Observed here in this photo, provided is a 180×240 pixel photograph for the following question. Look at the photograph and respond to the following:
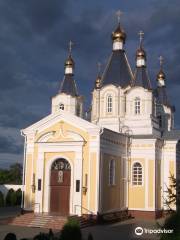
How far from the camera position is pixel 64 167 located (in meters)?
23.1

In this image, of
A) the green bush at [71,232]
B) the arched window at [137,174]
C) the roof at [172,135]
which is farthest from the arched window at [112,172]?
the green bush at [71,232]

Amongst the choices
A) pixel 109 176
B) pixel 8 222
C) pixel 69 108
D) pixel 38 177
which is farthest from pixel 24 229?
pixel 69 108

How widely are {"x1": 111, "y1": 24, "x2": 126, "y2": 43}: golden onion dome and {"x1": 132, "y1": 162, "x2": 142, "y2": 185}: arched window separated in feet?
32.0

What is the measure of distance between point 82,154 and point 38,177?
287 cm

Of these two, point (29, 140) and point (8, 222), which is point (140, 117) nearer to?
point (29, 140)

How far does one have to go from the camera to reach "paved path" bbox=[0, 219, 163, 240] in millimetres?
17575

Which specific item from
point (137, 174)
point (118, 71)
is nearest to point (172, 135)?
point (137, 174)

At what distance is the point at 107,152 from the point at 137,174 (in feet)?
11.3

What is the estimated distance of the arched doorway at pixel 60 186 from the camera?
2264 cm

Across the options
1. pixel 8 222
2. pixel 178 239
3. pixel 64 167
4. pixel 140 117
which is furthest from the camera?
pixel 140 117

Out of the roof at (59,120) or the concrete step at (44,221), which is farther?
the roof at (59,120)

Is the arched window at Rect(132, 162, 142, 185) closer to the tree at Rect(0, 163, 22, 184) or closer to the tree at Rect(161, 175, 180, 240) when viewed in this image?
the tree at Rect(161, 175, 180, 240)

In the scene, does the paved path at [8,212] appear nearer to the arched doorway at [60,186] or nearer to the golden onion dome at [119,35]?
the arched doorway at [60,186]

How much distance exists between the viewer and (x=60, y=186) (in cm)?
2291
